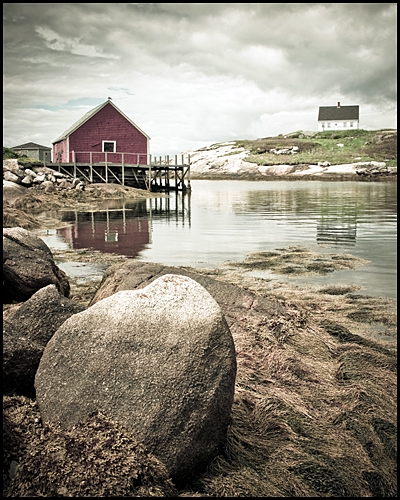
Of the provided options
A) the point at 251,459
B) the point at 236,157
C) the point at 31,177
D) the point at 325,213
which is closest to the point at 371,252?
the point at 251,459

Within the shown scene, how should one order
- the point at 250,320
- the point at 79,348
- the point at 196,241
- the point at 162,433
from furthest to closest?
the point at 196,241 → the point at 250,320 → the point at 79,348 → the point at 162,433

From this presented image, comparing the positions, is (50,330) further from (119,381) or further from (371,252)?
(371,252)

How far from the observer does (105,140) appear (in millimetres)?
44000

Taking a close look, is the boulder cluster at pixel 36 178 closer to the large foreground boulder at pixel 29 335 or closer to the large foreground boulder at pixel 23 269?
the large foreground boulder at pixel 23 269

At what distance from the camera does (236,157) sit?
8412 cm

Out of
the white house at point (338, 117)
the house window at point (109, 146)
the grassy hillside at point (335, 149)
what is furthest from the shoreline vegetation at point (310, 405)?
the white house at point (338, 117)

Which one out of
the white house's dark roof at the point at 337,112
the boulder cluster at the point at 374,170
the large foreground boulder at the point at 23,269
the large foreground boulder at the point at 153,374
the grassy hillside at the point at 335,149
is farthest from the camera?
the white house's dark roof at the point at 337,112

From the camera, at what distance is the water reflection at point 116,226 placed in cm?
1600

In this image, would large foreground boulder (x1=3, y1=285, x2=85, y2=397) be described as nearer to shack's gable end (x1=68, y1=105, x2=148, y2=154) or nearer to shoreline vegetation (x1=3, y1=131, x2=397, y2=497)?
shoreline vegetation (x1=3, y1=131, x2=397, y2=497)

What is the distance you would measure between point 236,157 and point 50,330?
81313 mm

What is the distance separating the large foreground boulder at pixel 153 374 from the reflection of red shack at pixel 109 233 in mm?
9969

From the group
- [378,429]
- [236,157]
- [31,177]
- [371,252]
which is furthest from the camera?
[236,157]

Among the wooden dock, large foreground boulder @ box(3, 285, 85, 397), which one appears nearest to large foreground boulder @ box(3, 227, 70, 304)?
large foreground boulder @ box(3, 285, 85, 397)

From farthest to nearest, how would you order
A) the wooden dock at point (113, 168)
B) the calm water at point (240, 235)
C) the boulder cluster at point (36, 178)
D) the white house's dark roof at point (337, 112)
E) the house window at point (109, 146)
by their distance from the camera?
the white house's dark roof at point (337, 112)
the house window at point (109, 146)
the wooden dock at point (113, 168)
the boulder cluster at point (36, 178)
the calm water at point (240, 235)
